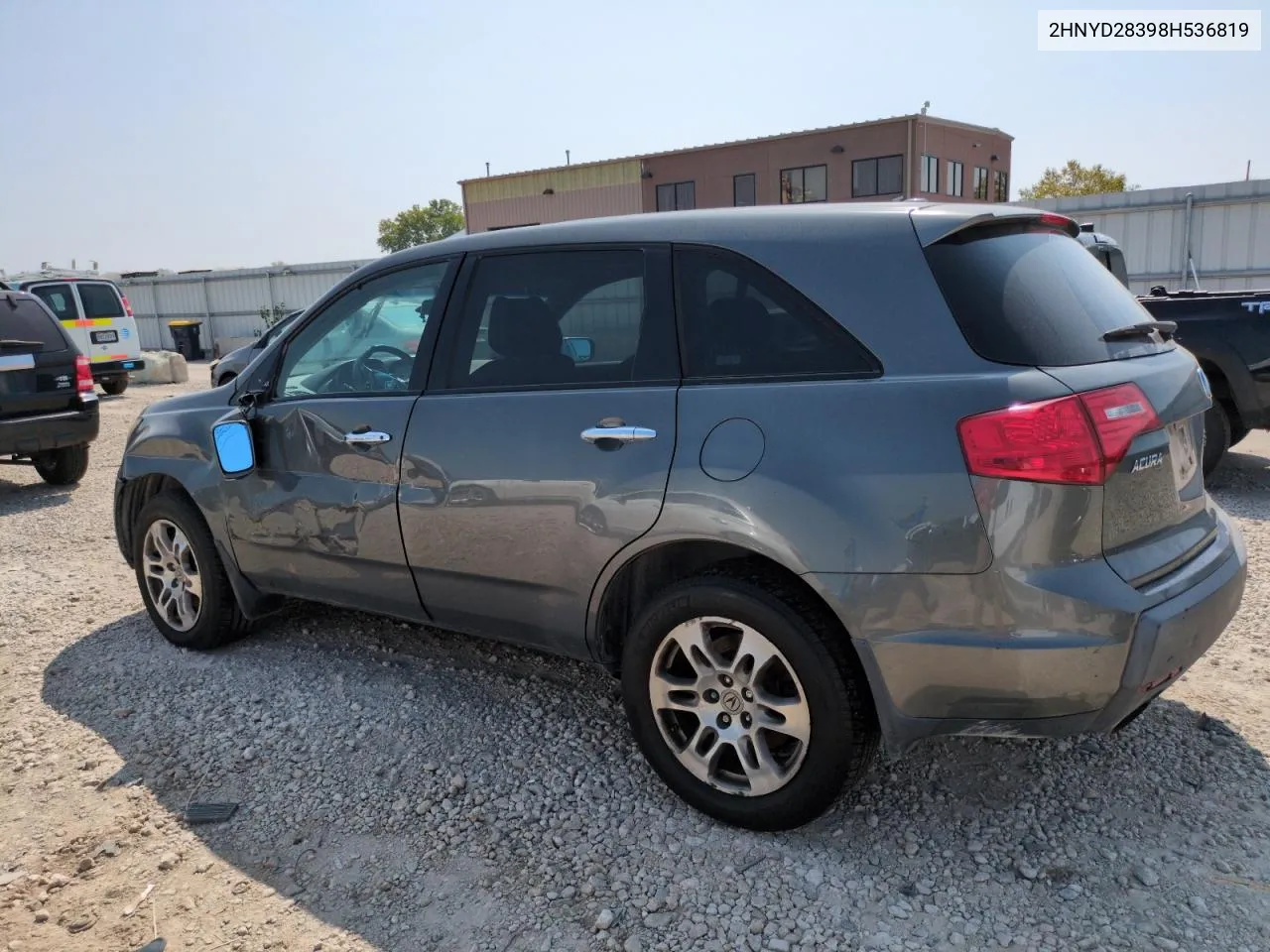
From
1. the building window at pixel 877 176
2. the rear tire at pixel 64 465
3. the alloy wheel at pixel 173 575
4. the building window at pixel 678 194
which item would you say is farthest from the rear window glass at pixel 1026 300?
the building window at pixel 678 194

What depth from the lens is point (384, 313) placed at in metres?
3.79

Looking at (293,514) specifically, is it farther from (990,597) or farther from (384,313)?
(990,597)

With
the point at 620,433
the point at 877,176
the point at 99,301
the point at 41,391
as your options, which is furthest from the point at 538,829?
the point at 877,176

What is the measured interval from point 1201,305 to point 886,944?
243 inches

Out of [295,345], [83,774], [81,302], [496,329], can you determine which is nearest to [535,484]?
[496,329]

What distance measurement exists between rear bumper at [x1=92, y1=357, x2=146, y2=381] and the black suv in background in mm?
9184

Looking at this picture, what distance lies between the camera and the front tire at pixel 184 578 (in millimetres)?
4359

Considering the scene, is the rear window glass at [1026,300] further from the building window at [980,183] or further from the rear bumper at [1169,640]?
the building window at [980,183]

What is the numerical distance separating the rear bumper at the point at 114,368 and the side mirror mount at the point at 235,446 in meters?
14.9

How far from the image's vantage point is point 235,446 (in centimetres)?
401

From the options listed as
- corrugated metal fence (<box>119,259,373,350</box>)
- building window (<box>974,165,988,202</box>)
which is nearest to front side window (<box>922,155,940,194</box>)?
building window (<box>974,165,988,202</box>)

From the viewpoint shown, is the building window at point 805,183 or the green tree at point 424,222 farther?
the green tree at point 424,222

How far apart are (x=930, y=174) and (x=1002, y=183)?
27.4 ft

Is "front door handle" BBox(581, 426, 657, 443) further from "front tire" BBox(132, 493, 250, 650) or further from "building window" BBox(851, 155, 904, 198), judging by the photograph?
"building window" BBox(851, 155, 904, 198)
